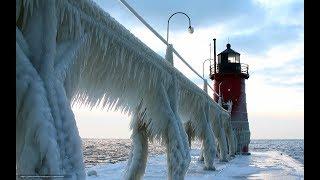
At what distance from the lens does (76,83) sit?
5895mm

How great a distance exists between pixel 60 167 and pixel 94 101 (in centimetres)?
347

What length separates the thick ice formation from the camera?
438 cm

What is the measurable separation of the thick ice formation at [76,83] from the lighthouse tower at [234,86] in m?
24.9

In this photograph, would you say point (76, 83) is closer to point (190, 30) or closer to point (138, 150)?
point (138, 150)

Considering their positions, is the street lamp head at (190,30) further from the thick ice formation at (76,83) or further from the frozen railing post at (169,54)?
the thick ice formation at (76,83)

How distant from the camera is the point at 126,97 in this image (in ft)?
29.5

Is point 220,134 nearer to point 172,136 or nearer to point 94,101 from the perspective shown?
point 172,136

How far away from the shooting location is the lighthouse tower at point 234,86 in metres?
35.4

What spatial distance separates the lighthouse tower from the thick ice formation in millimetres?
24896

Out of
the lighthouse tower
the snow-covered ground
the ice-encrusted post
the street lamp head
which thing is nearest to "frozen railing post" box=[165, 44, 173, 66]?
the ice-encrusted post

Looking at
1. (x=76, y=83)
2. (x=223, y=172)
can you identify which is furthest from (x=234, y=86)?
(x=76, y=83)

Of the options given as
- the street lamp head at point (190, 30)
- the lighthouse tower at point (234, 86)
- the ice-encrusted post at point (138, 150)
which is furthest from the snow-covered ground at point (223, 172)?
the lighthouse tower at point (234, 86)

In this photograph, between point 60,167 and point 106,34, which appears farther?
point 106,34
